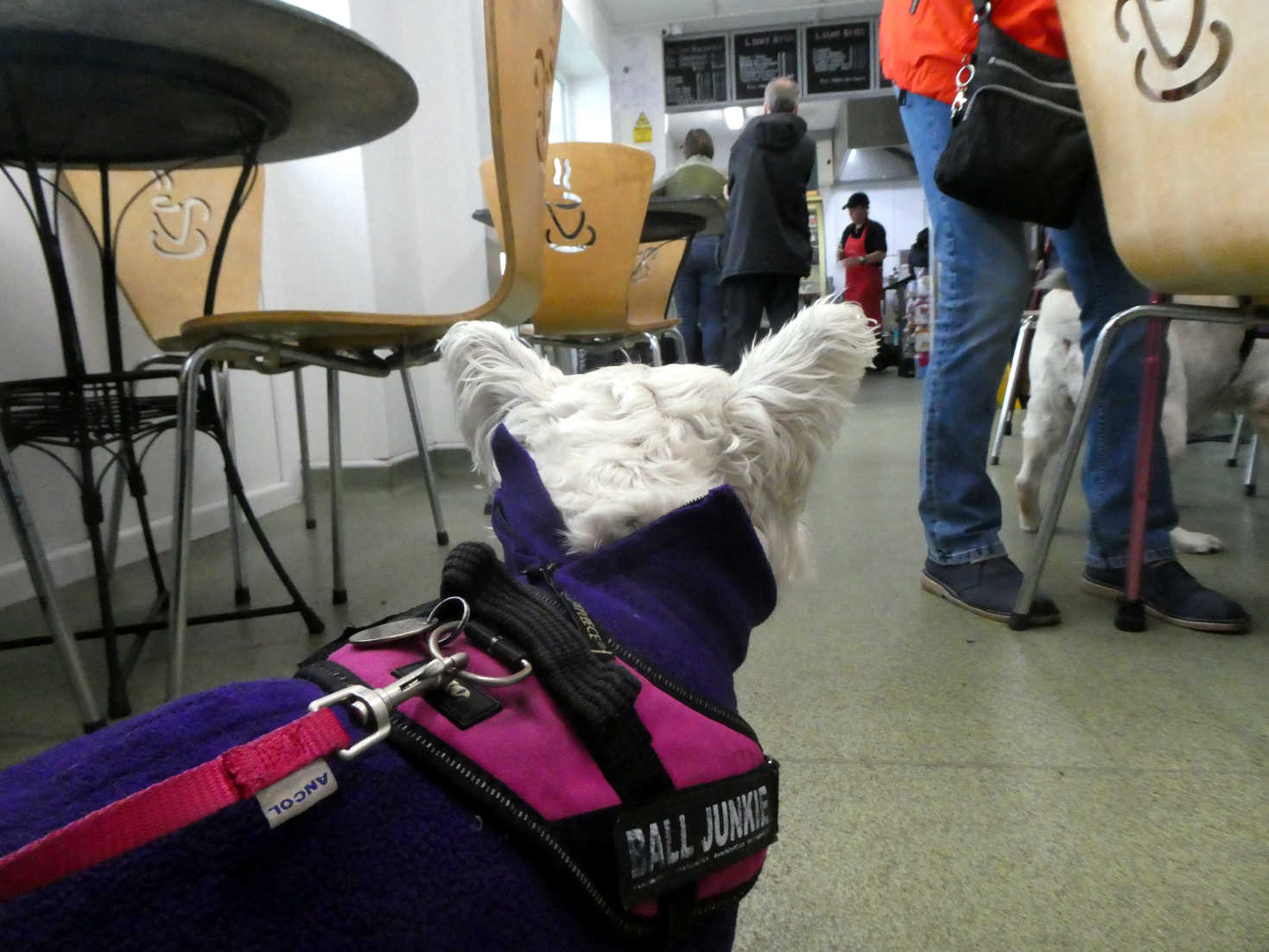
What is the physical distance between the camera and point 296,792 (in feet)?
1.09

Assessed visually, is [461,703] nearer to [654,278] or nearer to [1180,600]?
[1180,600]

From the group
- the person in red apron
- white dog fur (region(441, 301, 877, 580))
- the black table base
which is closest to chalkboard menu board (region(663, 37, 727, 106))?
the person in red apron

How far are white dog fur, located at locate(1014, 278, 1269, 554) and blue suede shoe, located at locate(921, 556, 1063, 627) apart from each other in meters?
0.44

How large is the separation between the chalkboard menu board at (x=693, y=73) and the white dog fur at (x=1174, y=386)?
18.1 ft

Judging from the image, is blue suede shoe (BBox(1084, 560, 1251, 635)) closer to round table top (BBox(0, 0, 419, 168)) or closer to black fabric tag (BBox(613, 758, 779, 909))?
black fabric tag (BBox(613, 758, 779, 909))

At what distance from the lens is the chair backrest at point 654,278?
11.1 ft

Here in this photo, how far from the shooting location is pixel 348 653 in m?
0.46

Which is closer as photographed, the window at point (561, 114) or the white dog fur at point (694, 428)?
the white dog fur at point (694, 428)

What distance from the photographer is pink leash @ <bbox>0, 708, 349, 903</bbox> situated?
11.5 inches

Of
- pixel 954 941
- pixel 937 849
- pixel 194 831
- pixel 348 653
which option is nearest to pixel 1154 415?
pixel 937 849

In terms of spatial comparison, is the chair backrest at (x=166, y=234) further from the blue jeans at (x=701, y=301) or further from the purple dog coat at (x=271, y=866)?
the blue jeans at (x=701, y=301)

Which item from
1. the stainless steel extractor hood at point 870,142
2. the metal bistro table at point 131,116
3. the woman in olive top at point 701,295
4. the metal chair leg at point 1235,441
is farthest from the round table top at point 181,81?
the stainless steel extractor hood at point 870,142

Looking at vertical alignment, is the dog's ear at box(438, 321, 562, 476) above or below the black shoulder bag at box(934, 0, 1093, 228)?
below

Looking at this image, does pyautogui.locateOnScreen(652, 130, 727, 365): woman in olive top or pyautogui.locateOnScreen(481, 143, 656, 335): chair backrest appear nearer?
pyautogui.locateOnScreen(481, 143, 656, 335): chair backrest
